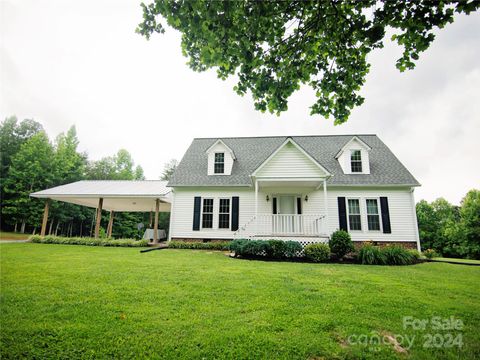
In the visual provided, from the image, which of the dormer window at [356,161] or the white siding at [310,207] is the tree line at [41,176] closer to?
the white siding at [310,207]

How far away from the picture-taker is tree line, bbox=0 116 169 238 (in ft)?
82.1

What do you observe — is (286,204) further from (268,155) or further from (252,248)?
(252,248)

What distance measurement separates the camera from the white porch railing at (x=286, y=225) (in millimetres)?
11141

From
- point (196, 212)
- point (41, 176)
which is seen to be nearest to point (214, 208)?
point (196, 212)

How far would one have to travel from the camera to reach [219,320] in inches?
119

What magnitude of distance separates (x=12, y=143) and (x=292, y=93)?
40.0m

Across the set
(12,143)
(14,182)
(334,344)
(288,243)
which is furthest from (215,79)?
(12,143)

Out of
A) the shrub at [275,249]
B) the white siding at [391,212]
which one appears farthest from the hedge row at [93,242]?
the white siding at [391,212]

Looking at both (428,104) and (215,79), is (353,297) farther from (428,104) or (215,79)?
(428,104)

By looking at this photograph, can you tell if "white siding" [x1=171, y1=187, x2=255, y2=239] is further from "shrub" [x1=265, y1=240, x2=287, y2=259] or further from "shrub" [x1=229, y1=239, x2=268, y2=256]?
"shrub" [x1=265, y1=240, x2=287, y2=259]

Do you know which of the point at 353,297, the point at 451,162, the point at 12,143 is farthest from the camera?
the point at 12,143

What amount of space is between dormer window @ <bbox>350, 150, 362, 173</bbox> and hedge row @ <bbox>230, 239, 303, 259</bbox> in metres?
7.29

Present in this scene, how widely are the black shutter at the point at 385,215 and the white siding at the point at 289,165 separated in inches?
184

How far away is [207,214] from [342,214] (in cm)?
822
